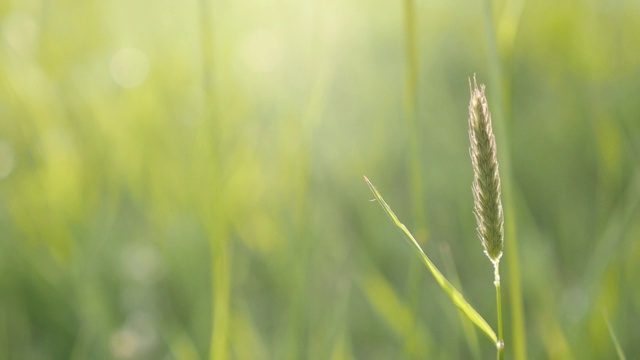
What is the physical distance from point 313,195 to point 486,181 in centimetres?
126

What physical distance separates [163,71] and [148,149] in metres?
0.57

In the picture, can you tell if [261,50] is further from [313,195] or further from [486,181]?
[486,181]

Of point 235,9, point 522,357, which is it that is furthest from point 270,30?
point 522,357

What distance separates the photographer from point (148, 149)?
173 centimetres

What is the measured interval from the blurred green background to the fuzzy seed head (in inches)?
8.2

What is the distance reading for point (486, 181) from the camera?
0.48 m

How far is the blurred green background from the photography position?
104cm

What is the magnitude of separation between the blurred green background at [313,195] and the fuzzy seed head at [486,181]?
8.2 inches

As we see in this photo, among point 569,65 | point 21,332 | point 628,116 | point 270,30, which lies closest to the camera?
point 21,332

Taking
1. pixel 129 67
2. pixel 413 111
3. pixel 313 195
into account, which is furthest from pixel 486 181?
pixel 129 67

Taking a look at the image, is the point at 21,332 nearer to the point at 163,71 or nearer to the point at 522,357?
the point at 522,357

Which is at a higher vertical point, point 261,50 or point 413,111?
point 413,111

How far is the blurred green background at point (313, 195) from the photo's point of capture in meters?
1.04

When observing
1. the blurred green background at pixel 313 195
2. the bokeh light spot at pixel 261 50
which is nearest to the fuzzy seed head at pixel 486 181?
the blurred green background at pixel 313 195
